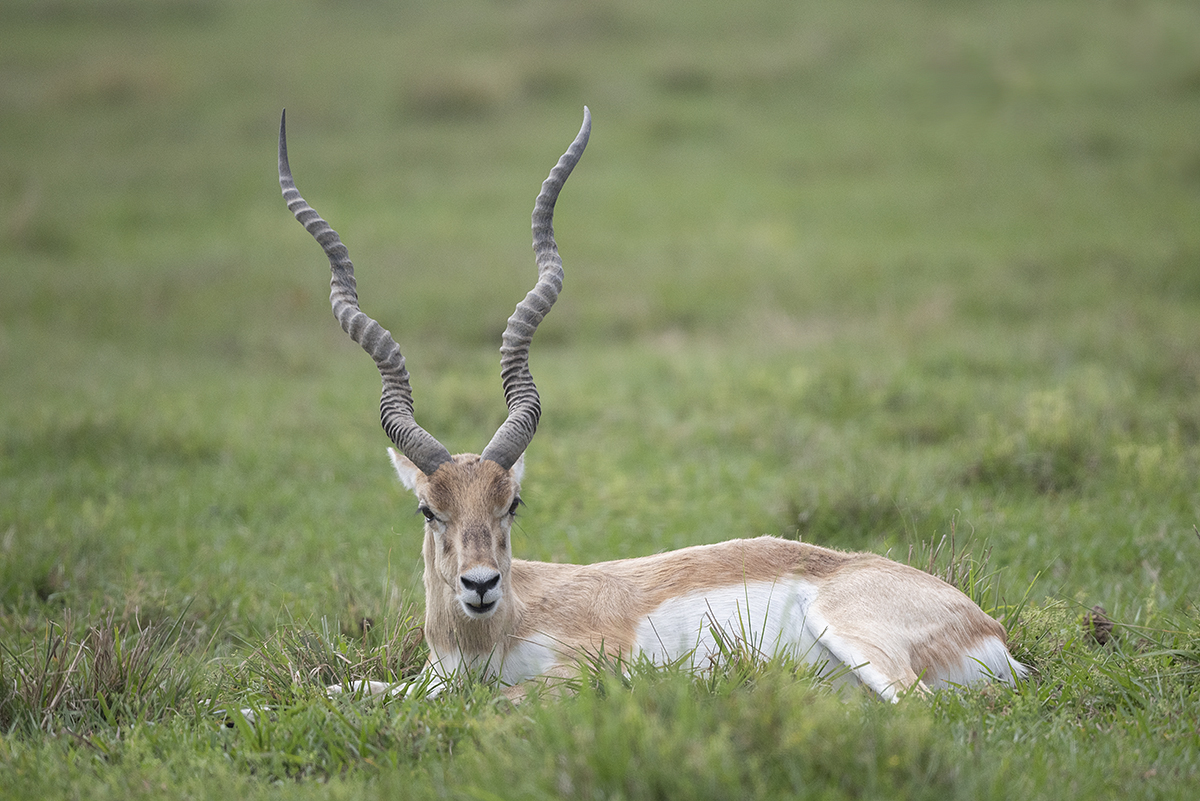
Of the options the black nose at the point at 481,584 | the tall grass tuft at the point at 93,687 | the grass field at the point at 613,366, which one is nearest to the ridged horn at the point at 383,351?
the black nose at the point at 481,584

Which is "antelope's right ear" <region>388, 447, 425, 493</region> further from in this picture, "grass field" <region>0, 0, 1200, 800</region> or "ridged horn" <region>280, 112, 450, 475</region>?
"grass field" <region>0, 0, 1200, 800</region>

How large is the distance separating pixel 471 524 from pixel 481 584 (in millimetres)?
319

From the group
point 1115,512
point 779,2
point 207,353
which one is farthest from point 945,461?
point 779,2

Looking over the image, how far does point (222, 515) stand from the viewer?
7.60 meters

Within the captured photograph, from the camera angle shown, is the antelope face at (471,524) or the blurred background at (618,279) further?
the blurred background at (618,279)

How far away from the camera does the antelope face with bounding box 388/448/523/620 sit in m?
4.11

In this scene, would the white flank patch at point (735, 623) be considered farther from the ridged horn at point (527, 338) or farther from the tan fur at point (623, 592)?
the ridged horn at point (527, 338)

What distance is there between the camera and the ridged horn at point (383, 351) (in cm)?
445

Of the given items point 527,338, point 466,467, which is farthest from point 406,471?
point 527,338

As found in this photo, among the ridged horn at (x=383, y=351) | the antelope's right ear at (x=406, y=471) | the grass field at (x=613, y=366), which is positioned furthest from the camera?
the antelope's right ear at (x=406, y=471)

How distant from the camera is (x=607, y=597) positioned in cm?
471

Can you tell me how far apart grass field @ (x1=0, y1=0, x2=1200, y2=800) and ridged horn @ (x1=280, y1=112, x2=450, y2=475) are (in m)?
0.93

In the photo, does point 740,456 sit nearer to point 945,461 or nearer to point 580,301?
point 945,461

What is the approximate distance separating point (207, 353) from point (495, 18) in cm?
1815
